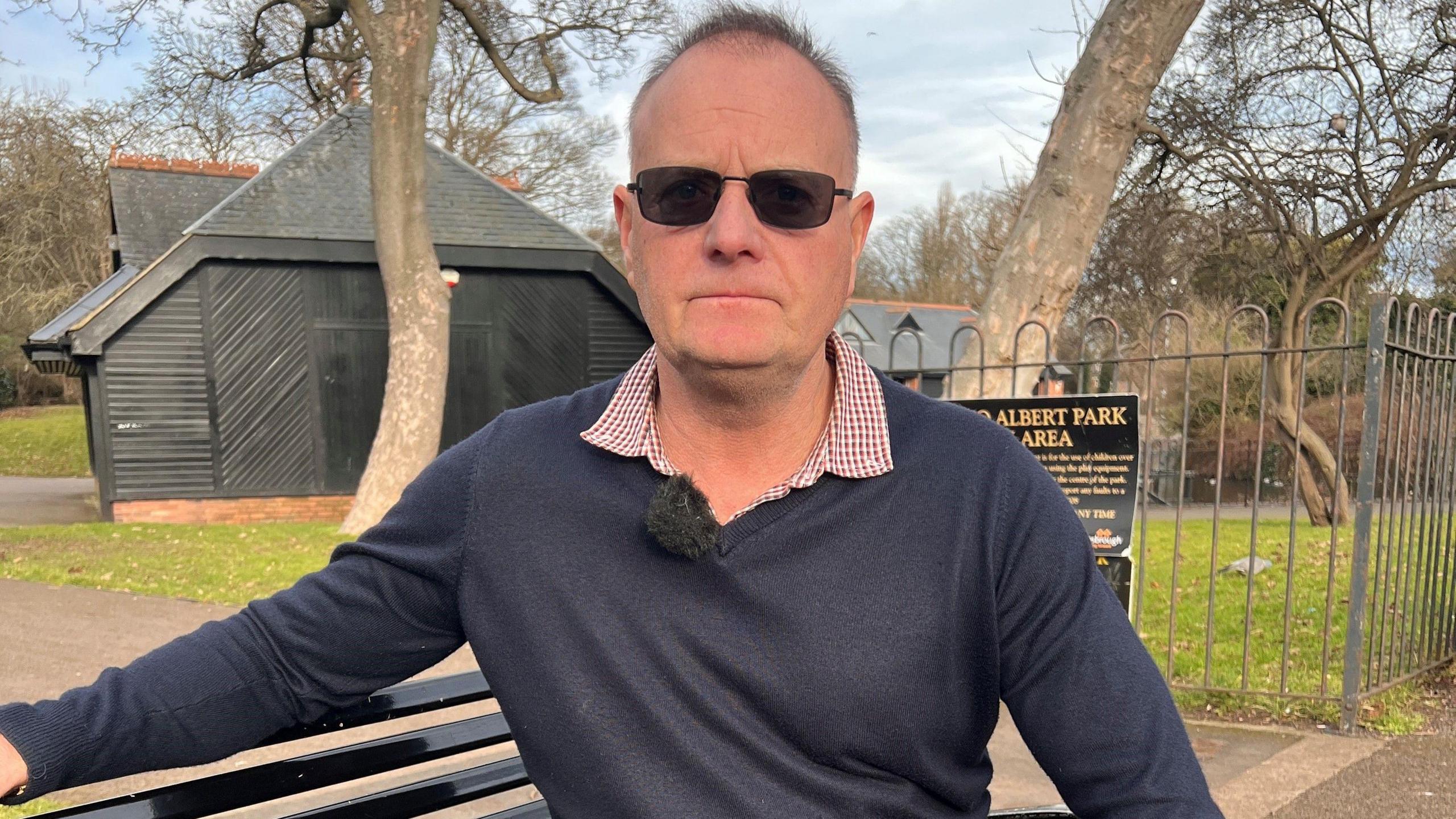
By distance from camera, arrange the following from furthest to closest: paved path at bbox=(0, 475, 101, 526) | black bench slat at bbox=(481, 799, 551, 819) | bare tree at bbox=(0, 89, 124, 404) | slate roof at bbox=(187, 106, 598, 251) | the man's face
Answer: bare tree at bbox=(0, 89, 124, 404), paved path at bbox=(0, 475, 101, 526), slate roof at bbox=(187, 106, 598, 251), black bench slat at bbox=(481, 799, 551, 819), the man's face

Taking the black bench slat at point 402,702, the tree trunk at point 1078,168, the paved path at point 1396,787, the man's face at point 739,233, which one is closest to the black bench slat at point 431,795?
the black bench slat at point 402,702

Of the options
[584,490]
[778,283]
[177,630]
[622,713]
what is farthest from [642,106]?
[177,630]

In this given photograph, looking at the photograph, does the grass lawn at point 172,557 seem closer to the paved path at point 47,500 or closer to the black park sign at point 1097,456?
the paved path at point 47,500

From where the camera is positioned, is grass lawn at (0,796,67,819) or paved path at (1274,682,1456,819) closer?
grass lawn at (0,796,67,819)

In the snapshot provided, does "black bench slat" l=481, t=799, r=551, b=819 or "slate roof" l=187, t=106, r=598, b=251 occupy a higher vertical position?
"slate roof" l=187, t=106, r=598, b=251

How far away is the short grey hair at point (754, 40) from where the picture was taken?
1.74 meters

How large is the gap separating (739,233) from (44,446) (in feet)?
111

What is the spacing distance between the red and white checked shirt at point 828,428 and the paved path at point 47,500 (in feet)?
50.7

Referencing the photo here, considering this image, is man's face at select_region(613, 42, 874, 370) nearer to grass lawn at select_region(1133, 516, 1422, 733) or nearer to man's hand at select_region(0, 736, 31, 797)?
man's hand at select_region(0, 736, 31, 797)

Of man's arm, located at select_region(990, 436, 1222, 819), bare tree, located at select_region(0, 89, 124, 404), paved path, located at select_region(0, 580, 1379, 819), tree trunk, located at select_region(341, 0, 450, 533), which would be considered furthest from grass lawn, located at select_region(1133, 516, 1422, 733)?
bare tree, located at select_region(0, 89, 124, 404)

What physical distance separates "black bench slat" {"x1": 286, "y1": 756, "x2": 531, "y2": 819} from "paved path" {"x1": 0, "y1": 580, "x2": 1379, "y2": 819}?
0.73m

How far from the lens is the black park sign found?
4891 mm

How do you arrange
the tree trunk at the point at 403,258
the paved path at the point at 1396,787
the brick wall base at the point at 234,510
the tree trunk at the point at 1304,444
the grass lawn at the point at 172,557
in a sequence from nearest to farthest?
the paved path at the point at 1396,787, the grass lawn at the point at 172,557, the tree trunk at the point at 403,258, the tree trunk at the point at 1304,444, the brick wall base at the point at 234,510

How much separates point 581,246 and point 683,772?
50.4 ft
